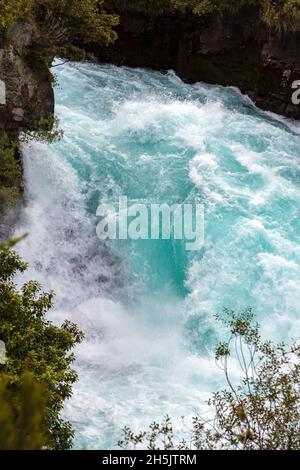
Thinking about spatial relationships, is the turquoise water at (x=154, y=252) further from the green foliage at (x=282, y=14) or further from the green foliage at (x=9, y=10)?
the green foliage at (x=9, y=10)

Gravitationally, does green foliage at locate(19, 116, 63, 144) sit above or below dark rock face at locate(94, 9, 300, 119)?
below

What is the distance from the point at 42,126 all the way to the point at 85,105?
5453mm

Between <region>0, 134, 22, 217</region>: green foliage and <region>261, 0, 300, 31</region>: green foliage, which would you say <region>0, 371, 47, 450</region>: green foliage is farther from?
<region>261, 0, 300, 31</region>: green foliage

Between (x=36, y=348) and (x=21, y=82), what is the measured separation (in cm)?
839

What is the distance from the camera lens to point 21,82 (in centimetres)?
1568

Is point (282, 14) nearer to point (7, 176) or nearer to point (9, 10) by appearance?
point (9, 10)

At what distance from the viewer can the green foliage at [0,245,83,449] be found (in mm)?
8957

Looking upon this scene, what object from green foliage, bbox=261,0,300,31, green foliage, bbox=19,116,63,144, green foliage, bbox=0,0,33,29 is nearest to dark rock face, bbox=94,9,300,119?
green foliage, bbox=261,0,300,31

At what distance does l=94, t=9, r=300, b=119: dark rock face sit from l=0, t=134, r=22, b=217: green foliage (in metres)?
11.0

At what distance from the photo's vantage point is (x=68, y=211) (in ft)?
56.8

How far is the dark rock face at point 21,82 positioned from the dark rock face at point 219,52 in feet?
29.4

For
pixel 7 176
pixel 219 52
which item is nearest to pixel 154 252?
pixel 7 176

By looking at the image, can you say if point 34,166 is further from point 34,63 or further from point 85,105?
point 85,105
